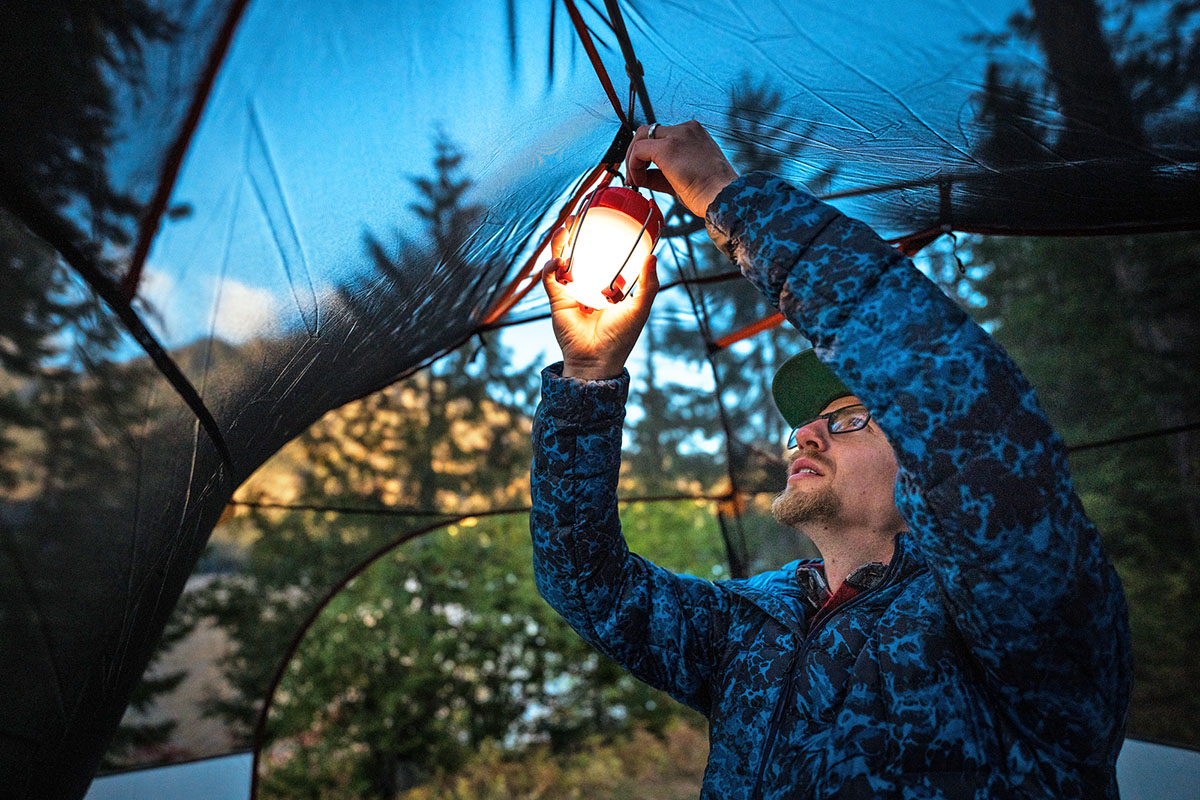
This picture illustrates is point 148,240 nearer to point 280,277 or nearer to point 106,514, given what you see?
point 280,277

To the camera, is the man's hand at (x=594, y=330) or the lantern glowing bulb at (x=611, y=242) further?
the man's hand at (x=594, y=330)

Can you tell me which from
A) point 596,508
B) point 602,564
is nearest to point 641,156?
point 596,508

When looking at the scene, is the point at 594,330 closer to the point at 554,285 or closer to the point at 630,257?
the point at 554,285

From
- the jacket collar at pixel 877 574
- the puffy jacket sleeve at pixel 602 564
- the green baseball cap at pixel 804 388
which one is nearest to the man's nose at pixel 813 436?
the green baseball cap at pixel 804 388

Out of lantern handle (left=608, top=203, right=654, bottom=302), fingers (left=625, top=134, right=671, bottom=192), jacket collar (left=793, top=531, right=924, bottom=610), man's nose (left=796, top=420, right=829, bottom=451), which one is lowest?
jacket collar (left=793, top=531, right=924, bottom=610)

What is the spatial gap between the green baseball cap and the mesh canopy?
45 centimetres

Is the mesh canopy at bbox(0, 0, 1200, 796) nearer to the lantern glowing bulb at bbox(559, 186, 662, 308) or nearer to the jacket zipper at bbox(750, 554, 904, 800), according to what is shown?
the lantern glowing bulb at bbox(559, 186, 662, 308)

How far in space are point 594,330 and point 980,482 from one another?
82 centimetres

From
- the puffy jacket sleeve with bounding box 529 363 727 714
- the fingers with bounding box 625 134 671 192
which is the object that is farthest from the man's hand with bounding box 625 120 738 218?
the puffy jacket sleeve with bounding box 529 363 727 714

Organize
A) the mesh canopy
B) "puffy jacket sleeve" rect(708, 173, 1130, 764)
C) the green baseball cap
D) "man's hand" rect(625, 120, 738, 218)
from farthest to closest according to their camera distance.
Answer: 1. the green baseball cap
2. "man's hand" rect(625, 120, 738, 218)
3. "puffy jacket sleeve" rect(708, 173, 1130, 764)
4. the mesh canopy

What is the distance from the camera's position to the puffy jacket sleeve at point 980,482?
1049mm

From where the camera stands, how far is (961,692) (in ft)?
4.09

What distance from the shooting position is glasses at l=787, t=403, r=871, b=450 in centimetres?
189

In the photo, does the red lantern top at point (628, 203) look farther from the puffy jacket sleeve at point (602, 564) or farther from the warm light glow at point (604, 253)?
the puffy jacket sleeve at point (602, 564)
